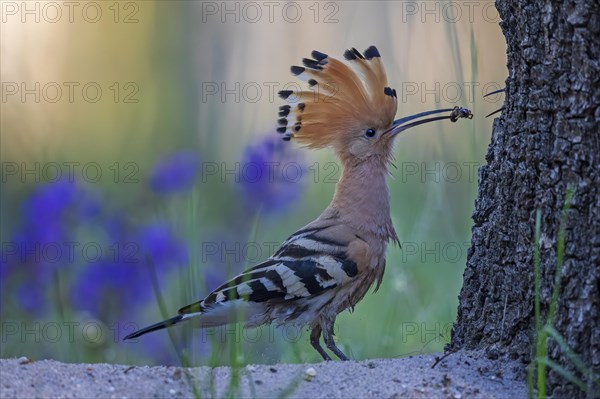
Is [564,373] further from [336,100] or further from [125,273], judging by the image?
[125,273]

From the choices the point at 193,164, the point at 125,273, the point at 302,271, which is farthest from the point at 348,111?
the point at 125,273

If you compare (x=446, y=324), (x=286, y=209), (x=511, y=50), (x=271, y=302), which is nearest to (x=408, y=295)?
(x=446, y=324)

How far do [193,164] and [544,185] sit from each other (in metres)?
1.42

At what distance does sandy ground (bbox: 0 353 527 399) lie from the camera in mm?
2008

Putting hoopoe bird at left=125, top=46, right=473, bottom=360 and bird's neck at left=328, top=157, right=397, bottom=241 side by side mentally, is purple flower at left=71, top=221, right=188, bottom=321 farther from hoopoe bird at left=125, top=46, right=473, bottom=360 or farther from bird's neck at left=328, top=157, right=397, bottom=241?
bird's neck at left=328, top=157, right=397, bottom=241

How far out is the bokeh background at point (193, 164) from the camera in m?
3.17

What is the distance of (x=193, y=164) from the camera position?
326 centimetres

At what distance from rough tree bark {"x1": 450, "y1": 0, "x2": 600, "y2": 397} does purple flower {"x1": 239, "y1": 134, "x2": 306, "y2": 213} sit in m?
0.87

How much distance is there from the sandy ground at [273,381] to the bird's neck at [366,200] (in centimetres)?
87

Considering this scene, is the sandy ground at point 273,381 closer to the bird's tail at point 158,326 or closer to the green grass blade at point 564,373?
the green grass blade at point 564,373

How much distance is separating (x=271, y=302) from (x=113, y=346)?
0.59 metres

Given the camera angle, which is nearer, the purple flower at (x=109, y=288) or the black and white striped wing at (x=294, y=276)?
the black and white striped wing at (x=294, y=276)

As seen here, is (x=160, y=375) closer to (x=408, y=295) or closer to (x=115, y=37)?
(x=408, y=295)

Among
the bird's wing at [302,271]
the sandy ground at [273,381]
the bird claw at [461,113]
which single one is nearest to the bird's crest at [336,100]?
the bird claw at [461,113]
